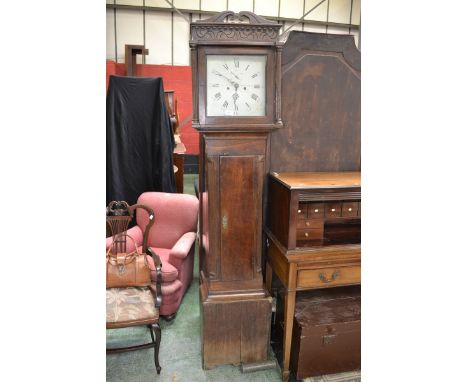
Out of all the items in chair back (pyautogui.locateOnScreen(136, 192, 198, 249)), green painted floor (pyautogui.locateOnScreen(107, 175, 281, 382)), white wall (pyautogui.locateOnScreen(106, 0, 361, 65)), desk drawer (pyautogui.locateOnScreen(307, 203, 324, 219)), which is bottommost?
green painted floor (pyautogui.locateOnScreen(107, 175, 281, 382))

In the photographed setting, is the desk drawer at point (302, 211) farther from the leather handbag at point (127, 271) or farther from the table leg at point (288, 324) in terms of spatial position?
the leather handbag at point (127, 271)

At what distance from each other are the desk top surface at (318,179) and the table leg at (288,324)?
56 cm

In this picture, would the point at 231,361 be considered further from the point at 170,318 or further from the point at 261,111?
the point at 261,111

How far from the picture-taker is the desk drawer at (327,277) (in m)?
1.78

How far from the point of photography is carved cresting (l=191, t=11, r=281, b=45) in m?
1.66

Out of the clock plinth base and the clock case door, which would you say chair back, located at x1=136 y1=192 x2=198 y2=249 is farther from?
the clock case door

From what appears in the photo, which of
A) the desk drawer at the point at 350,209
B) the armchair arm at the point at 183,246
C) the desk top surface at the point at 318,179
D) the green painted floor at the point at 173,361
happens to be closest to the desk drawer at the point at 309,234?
the desk drawer at the point at 350,209

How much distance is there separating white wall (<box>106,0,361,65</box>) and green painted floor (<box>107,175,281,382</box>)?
592cm

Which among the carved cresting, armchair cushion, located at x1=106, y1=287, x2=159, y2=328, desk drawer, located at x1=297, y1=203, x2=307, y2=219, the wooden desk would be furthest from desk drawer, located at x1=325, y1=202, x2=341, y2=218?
armchair cushion, located at x1=106, y1=287, x2=159, y2=328
